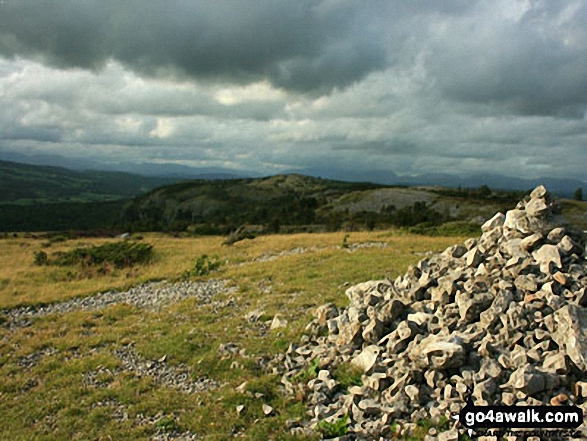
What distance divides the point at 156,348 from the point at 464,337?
961 centimetres

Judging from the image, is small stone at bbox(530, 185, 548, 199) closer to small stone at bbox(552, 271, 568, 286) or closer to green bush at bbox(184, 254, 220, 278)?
small stone at bbox(552, 271, 568, 286)

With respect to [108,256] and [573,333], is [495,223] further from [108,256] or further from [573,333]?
[108,256]

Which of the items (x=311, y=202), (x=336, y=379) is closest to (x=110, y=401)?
(x=336, y=379)

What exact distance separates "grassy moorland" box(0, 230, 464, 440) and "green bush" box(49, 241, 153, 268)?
2.15 meters

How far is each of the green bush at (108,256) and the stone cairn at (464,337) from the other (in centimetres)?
2209

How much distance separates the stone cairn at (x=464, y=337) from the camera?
26.9ft

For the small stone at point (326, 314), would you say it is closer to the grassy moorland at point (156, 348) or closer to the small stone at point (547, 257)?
the grassy moorland at point (156, 348)

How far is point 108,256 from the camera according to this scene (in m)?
31.2

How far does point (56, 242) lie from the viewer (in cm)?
4612

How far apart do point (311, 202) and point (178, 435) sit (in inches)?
4806

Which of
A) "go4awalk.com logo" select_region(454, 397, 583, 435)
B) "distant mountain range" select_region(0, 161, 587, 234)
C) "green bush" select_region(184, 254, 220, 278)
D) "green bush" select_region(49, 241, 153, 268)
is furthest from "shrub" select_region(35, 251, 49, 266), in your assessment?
"go4awalk.com logo" select_region(454, 397, 583, 435)

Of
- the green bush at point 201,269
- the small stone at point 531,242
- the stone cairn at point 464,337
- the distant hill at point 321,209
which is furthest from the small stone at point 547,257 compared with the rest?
the distant hill at point 321,209

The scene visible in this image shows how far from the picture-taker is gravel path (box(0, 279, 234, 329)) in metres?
19.3

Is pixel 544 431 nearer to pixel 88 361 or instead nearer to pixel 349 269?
pixel 88 361
